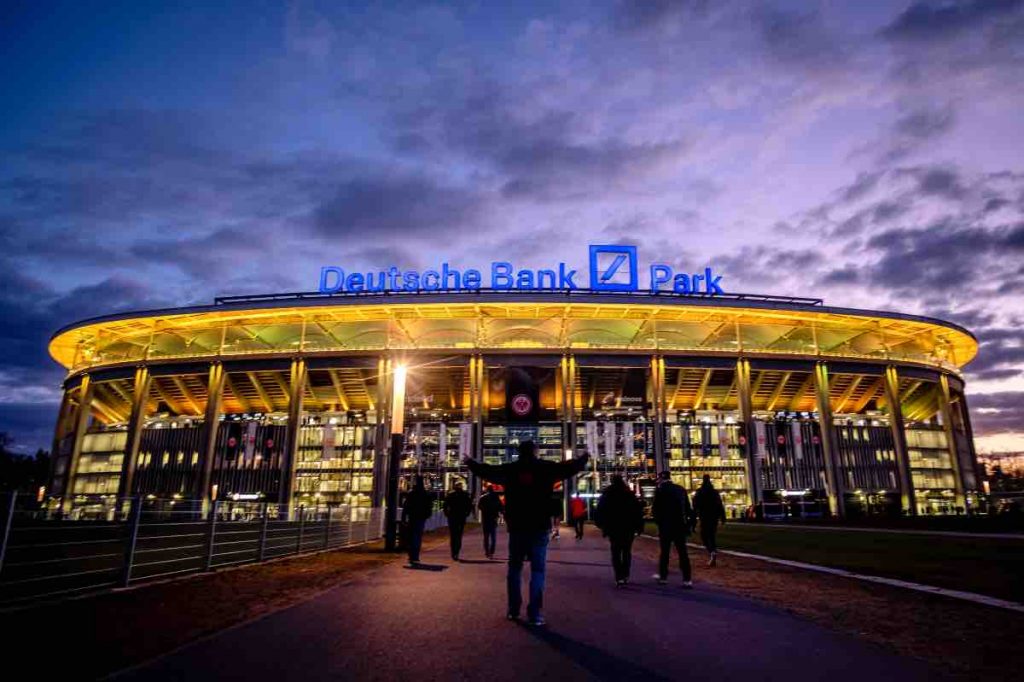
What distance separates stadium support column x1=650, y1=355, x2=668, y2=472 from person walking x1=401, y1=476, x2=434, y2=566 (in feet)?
143

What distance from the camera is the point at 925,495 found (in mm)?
65562

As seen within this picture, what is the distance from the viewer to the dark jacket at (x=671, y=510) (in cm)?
1062

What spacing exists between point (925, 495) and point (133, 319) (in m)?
83.9

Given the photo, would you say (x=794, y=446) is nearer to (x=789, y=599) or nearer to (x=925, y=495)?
(x=925, y=495)

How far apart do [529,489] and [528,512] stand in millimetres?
252

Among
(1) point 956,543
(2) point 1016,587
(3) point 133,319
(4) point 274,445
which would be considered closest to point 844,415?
(1) point 956,543

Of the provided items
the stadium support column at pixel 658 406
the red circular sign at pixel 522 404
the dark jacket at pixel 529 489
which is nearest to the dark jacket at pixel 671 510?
the dark jacket at pixel 529 489

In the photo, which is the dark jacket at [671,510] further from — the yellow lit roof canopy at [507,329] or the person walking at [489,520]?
the yellow lit roof canopy at [507,329]

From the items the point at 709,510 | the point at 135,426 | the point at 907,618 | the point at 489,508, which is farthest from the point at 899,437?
the point at 135,426

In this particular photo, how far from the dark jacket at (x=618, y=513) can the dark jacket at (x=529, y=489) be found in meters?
3.91

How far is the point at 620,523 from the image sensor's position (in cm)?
1043

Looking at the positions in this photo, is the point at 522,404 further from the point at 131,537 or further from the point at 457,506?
the point at 131,537

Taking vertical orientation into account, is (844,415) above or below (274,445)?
above

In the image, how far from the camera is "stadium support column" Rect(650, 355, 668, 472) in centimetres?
5638
